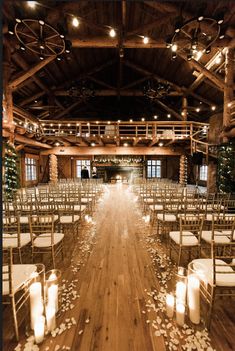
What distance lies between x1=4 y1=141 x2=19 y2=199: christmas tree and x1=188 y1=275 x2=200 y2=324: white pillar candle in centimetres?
757

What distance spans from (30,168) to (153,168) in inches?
427

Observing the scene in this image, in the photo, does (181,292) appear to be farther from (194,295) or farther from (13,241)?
(13,241)

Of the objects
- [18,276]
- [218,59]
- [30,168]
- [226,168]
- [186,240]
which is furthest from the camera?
[30,168]

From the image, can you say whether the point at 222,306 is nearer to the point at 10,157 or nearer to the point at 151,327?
the point at 151,327

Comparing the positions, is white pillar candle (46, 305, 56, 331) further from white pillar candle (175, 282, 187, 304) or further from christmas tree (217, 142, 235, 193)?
christmas tree (217, 142, 235, 193)

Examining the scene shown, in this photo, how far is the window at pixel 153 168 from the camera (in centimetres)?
1822

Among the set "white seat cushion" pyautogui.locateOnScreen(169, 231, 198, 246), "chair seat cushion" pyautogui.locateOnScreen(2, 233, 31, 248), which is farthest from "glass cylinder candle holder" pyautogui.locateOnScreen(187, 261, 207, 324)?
"chair seat cushion" pyautogui.locateOnScreen(2, 233, 31, 248)

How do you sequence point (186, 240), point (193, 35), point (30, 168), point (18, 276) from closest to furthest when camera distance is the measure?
point (18, 276) < point (186, 240) < point (193, 35) < point (30, 168)

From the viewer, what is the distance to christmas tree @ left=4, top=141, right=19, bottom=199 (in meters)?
7.82

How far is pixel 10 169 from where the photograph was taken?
809 cm

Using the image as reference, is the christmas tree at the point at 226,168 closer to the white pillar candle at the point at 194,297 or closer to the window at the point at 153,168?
the white pillar candle at the point at 194,297

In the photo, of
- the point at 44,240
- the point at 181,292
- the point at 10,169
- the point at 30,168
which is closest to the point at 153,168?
the point at 30,168

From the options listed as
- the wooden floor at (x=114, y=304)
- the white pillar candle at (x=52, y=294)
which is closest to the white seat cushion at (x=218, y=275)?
the wooden floor at (x=114, y=304)

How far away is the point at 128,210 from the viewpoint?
289 inches
